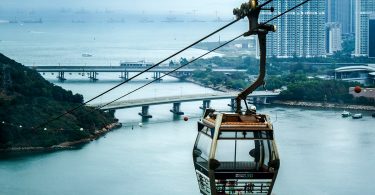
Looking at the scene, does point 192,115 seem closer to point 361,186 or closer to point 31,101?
point 31,101

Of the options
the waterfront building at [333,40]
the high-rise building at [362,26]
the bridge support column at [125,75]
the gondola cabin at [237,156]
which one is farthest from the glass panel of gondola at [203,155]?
the waterfront building at [333,40]

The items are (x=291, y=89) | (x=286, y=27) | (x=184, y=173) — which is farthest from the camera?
(x=286, y=27)

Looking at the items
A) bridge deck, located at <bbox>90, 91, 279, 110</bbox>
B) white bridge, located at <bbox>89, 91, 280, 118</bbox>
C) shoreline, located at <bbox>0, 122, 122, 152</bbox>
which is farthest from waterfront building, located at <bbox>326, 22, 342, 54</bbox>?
shoreline, located at <bbox>0, 122, 122, 152</bbox>

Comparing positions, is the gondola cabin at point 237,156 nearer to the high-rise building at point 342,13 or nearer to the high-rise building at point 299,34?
the high-rise building at point 299,34

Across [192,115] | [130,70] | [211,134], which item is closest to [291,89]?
[192,115]

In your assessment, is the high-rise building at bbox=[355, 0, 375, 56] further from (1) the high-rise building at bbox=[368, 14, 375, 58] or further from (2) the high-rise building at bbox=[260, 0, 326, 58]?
(2) the high-rise building at bbox=[260, 0, 326, 58]

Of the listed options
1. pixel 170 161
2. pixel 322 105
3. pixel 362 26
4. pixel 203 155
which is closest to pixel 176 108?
pixel 322 105

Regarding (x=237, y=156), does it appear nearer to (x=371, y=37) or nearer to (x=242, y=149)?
(x=242, y=149)
